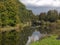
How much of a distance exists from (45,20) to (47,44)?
363ft

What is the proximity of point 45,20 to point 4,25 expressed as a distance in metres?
70.6

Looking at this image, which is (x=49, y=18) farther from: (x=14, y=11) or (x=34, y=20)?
(x=14, y=11)

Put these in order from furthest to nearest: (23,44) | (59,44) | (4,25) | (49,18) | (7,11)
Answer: (49,18) → (7,11) → (4,25) → (23,44) → (59,44)

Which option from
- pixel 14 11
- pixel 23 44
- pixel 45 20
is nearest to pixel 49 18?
pixel 45 20

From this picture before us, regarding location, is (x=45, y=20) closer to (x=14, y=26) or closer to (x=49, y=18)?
(x=49, y=18)

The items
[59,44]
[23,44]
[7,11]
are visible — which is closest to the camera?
[59,44]

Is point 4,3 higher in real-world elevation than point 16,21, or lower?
higher

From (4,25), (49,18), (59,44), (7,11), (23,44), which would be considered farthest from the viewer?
(49,18)

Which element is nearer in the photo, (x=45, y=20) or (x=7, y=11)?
(x=7, y=11)

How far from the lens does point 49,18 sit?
148 metres

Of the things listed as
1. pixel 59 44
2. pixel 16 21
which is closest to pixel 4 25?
pixel 16 21

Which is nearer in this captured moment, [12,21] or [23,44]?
[23,44]

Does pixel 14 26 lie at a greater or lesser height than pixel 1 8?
lesser

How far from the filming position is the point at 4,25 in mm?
81312
